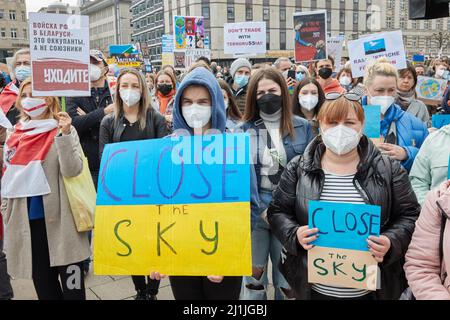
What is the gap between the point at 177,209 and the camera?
2064mm

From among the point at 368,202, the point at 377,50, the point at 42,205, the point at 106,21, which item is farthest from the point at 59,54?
the point at 106,21

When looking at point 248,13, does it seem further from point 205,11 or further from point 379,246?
point 379,246

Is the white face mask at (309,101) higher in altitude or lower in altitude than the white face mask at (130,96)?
lower

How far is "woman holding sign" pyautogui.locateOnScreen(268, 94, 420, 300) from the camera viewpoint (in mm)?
2037

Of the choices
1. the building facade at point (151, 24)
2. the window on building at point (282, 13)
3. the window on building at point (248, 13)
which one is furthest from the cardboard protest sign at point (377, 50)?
the building facade at point (151, 24)

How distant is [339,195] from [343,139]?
293 millimetres

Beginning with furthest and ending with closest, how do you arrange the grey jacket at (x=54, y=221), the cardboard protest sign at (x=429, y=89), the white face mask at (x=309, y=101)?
the cardboard protest sign at (x=429, y=89)
the white face mask at (x=309, y=101)
the grey jacket at (x=54, y=221)

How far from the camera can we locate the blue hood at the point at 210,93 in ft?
7.68

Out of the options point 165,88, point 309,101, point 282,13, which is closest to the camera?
point 309,101

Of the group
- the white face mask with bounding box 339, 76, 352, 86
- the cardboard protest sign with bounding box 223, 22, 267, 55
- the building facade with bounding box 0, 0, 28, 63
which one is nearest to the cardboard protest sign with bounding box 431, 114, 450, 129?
the white face mask with bounding box 339, 76, 352, 86

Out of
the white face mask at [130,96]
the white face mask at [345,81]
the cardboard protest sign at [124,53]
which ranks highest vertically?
the cardboard protest sign at [124,53]

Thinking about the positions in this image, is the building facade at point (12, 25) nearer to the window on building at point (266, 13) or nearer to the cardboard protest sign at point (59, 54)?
the window on building at point (266, 13)

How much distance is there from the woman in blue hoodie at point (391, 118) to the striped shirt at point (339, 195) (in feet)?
2.98
